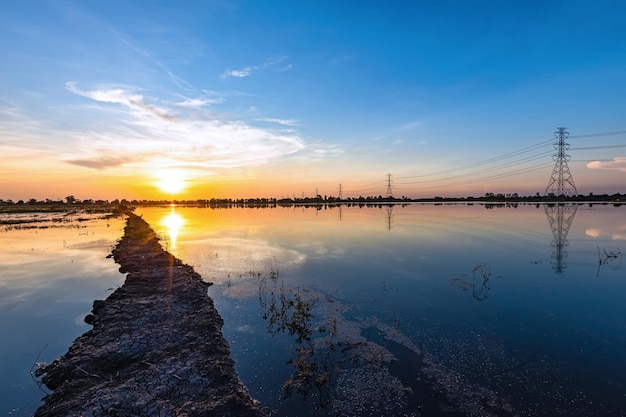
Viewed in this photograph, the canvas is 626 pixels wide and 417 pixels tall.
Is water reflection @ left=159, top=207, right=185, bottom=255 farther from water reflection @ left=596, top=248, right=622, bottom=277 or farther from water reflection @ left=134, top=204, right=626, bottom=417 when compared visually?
water reflection @ left=596, top=248, right=622, bottom=277

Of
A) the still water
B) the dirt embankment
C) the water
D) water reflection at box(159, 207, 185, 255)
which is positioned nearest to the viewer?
the dirt embankment

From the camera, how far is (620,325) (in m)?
12.7

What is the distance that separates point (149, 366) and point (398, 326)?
353 inches

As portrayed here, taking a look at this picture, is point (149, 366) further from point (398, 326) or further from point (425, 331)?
point (425, 331)

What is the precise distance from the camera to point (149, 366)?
9.45 meters

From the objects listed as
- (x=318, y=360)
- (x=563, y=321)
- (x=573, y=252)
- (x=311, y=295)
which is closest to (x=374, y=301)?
(x=311, y=295)

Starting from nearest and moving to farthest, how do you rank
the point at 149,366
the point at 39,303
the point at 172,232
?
the point at 149,366
the point at 39,303
the point at 172,232

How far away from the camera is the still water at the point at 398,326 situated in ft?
27.6

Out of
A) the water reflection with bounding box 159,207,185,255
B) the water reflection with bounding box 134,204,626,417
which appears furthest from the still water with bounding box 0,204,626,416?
the water reflection with bounding box 159,207,185,255

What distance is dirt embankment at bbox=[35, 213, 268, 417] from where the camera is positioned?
7.67 m

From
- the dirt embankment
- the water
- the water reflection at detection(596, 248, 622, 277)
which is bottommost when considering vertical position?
the water

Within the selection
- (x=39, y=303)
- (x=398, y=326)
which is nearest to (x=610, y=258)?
(x=398, y=326)

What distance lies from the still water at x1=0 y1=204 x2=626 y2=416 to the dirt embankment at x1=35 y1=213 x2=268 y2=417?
2.54ft

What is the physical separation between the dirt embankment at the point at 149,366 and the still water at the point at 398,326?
776mm
